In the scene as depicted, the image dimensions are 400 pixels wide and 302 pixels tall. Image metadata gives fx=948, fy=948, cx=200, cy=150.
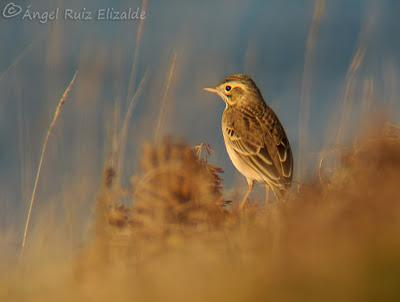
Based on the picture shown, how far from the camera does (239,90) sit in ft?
26.1

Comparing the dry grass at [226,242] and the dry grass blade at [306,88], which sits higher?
the dry grass blade at [306,88]

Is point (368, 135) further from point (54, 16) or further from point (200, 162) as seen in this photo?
point (54, 16)

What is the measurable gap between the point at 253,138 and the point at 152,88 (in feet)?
4.60

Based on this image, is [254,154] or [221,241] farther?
[254,154]

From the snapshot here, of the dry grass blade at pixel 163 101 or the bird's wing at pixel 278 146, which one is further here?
the bird's wing at pixel 278 146

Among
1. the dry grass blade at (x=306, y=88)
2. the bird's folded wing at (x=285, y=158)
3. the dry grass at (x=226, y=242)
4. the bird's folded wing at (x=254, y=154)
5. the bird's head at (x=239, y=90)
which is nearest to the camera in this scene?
the dry grass at (x=226, y=242)

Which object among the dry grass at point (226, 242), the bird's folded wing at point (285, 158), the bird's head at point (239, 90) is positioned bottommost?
the dry grass at point (226, 242)

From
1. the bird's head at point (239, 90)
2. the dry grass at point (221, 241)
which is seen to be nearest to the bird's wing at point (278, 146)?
the bird's head at point (239, 90)

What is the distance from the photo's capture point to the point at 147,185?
3.50 m

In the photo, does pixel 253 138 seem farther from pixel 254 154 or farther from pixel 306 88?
pixel 306 88

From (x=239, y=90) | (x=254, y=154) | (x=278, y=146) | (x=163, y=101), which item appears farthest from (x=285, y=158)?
(x=163, y=101)

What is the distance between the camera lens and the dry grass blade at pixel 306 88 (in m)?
4.86

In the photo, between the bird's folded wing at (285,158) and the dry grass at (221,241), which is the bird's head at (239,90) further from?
the dry grass at (221,241)

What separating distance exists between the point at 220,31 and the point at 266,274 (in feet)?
41.2
